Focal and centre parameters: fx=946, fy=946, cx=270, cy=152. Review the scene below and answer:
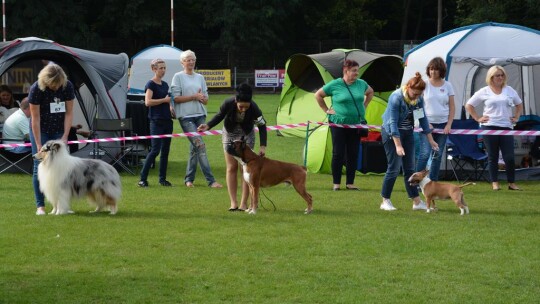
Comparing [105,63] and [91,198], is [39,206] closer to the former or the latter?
[91,198]

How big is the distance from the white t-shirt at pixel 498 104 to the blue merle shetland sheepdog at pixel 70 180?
191 inches

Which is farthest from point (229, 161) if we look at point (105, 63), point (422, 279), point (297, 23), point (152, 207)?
point (297, 23)

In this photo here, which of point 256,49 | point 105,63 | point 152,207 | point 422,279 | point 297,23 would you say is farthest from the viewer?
point 297,23

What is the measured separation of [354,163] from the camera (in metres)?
12.1

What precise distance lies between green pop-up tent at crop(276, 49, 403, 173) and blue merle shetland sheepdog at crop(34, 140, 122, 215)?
4880 mm

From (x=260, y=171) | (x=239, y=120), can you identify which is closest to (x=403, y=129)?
(x=260, y=171)

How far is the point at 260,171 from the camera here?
9555mm

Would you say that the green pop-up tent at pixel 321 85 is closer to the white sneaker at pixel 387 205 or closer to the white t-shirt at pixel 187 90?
the white t-shirt at pixel 187 90

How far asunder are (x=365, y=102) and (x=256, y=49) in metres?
39.1

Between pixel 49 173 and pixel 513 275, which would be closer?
pixel 513 275

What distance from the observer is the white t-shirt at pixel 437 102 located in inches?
433

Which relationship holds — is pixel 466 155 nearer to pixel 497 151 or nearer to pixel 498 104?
pixel 497 151

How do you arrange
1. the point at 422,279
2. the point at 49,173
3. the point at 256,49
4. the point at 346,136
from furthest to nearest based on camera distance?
the point at 256,49 → the point at 346,136 → the point at 49,173 → the point at 422,279

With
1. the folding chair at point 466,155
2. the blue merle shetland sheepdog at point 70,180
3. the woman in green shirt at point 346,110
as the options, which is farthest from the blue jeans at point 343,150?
the blue merle shetland sheepdog at point 70,180
